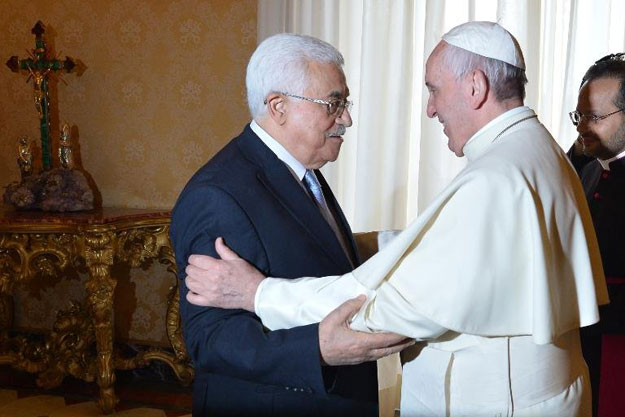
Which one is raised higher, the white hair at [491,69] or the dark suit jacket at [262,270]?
the white hair at [491,69]

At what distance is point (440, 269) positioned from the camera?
1.63 meters

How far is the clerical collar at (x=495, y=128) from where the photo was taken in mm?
1831

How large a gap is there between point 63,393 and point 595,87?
352cm

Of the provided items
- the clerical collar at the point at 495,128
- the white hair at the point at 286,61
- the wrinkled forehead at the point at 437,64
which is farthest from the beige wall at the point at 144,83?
the clerical collar at the point at 495,128

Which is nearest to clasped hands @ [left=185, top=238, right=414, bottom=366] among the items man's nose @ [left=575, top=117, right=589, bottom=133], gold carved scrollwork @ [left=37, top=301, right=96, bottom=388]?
man's nose @ [left=575, top=117, right=589, bottom=133]

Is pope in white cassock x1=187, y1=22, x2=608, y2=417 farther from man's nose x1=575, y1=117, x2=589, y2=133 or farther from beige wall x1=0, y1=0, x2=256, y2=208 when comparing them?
beige wall x1=0, y1=0, x2=256, y2=208

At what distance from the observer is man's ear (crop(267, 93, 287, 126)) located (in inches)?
80.9

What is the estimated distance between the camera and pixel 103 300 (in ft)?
13.5

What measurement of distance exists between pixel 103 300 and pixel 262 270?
97.5 inches

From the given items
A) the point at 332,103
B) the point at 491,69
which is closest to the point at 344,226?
the point at 332,103

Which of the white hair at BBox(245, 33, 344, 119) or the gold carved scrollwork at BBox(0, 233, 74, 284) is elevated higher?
the white hair at BBox(245, 33, 344, 119)

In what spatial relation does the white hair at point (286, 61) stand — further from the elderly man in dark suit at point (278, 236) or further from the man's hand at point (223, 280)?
the man's hand at point (223, 280)

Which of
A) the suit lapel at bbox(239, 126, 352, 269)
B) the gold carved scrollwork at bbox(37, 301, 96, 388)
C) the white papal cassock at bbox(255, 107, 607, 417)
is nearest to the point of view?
the white papal cassock at bbox(255, 107, 607, 417)

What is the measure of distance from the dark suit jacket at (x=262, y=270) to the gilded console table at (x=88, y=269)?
2.20 meters
